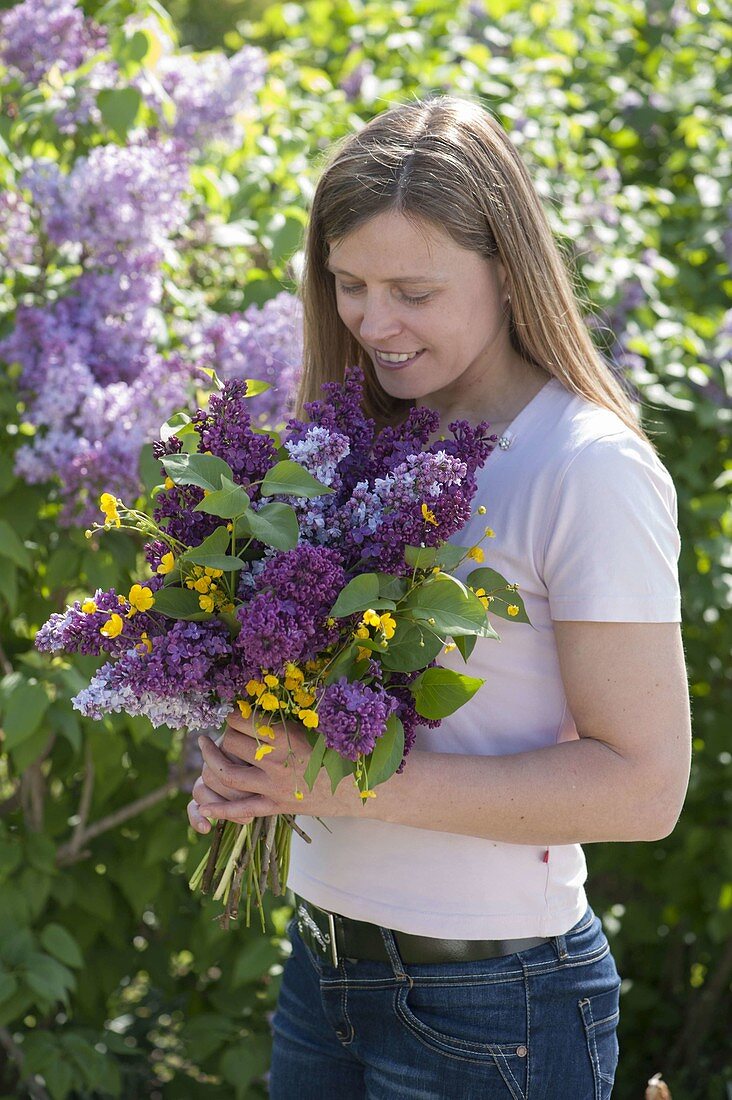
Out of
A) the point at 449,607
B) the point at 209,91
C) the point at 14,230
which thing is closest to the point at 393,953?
the point at 449,607

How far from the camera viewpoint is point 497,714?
1.46 metres

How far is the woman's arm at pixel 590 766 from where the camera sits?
1.33m

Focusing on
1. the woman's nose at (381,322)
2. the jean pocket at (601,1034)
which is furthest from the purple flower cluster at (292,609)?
the jean pocket at (601,1034)

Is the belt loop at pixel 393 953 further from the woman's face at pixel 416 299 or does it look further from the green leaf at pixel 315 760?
the woman's face at pixel 416 299

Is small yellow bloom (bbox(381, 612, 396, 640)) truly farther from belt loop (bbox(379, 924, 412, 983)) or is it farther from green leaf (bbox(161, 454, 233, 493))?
belt loop (bbox(379, 924, 412, 983))

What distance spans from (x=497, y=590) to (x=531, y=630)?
0.10 meters

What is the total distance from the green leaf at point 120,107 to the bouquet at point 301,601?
116cm

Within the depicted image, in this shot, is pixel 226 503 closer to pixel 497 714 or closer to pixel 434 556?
pixel 434 556

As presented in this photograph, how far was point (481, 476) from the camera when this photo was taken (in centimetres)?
147

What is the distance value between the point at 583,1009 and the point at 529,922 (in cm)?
12

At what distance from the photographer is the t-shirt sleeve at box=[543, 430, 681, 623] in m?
1.32

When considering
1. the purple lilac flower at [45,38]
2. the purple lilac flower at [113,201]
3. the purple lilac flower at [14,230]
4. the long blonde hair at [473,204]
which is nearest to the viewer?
the long blonde hair at [473,204]

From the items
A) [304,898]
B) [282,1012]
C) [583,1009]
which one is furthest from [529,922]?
[282,1012]

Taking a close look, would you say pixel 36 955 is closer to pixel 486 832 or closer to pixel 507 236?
pixel 486 832
